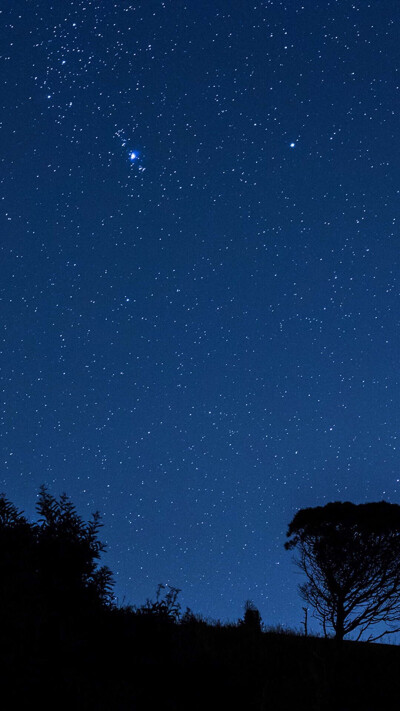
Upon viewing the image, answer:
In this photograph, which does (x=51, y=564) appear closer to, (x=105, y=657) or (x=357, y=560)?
(x=105, y=657)

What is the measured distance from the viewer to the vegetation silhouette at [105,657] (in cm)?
762

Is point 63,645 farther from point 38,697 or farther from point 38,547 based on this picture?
point 38,547

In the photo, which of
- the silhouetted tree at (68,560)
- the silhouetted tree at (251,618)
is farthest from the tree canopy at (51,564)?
the silhouetted tree at (251,618)

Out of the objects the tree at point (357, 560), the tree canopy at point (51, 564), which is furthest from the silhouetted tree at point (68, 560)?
the tree at point (357, 560)

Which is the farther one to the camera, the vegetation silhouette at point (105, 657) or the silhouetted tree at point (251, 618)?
the silhouetted tree at point (251, 618)

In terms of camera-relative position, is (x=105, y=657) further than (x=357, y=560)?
No

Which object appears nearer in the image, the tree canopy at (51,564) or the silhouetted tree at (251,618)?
the tree canopy at (51,564)

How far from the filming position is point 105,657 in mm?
9234

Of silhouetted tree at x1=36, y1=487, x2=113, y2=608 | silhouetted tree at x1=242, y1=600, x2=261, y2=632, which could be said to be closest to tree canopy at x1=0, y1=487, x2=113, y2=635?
silhouetted tree at x1=36, y1=487, x2=113, y2=608

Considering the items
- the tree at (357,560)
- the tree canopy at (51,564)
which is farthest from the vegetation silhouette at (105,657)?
the tree at (357,560)

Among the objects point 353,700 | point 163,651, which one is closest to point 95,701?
point 163,651

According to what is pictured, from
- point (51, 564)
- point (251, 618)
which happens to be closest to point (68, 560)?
point (51, 564)

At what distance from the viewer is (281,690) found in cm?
1069

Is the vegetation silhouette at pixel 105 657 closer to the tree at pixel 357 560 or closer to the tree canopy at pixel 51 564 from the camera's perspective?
the tree canopy at pixel 51 564
